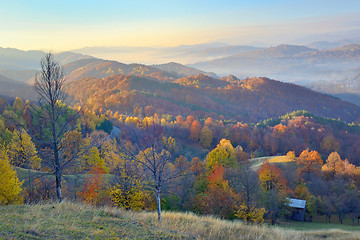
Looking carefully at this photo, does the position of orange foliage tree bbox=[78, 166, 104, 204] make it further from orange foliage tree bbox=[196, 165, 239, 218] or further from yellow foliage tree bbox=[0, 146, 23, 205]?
orange foliage tree bbox=[196, 165, 239, 218]

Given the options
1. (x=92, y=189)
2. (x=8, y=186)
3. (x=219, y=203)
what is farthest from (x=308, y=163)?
(x=8, y=186)

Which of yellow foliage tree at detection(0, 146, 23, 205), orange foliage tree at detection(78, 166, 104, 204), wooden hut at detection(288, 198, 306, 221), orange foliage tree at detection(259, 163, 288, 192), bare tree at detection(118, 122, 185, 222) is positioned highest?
bare tree at detection(118, 122, 185, 222)

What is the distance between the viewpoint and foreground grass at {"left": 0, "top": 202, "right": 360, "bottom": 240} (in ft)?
23.3

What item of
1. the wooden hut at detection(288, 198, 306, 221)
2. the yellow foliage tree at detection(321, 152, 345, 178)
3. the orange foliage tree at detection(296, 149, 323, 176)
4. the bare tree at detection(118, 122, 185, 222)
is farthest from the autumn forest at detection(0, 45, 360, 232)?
the wooden hut at detection(288, 198, 306, 221)

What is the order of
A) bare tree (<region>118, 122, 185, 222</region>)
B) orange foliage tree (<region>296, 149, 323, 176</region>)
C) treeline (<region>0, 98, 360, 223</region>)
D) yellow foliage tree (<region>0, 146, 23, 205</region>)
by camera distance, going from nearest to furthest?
1. bare tree (<region>118, 122, 185, 222</region>)
2. treeline (<region>0, 98, 360, 223</region>)
3. yellow foliage tree (<region>0, 146, 23, 205</region>)
4. orange foliage tree (<region>296, 149, 323, 176</region>)

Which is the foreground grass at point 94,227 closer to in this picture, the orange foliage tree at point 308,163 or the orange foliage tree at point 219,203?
the orange foliage tree at point 219,203

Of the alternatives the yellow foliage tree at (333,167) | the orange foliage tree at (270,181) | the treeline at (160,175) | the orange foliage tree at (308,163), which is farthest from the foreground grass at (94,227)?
the yellow foliage tree at (333,167)

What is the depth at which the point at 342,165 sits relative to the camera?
51.2 m

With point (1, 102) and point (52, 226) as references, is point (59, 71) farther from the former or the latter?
point (1, 102)

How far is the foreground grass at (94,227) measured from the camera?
710 cm

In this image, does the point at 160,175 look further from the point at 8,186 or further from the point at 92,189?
the point at 92,189

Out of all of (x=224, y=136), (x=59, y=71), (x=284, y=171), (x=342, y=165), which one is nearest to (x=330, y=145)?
(x=224, y=136)

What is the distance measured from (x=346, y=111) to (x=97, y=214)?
227m

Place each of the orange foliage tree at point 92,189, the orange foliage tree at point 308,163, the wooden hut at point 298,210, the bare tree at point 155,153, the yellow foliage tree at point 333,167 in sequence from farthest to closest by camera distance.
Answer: the orange foliage tree at point 308,163, the yellow foliage tree at point 333,167, the wooden hut at point 298,210, the orange foliage tree at point 92,189, the bare tree at point 155,153
